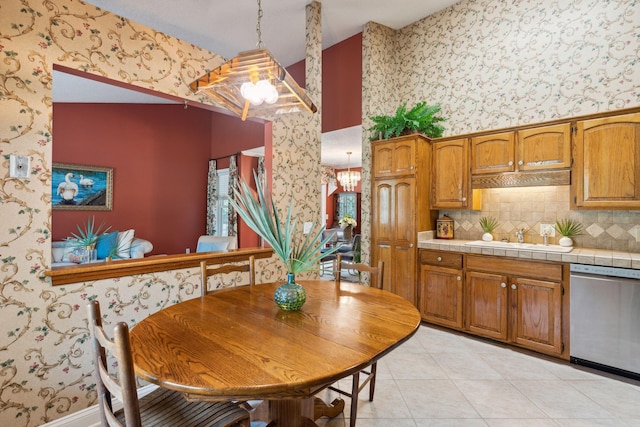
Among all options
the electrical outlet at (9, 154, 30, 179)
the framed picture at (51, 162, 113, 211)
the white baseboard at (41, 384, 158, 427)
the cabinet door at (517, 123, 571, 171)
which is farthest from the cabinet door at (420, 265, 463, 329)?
the framed picture at (51, 162, 113, 211)

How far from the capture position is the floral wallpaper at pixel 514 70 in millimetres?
2717

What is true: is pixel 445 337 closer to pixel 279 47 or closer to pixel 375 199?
pixel 375 199

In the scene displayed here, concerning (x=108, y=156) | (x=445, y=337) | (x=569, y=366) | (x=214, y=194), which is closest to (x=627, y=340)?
(x=569, y=366)

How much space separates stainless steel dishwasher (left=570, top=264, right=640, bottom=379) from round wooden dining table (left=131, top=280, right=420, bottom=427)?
1.77 meters

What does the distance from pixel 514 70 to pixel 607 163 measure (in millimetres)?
1347

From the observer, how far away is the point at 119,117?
5543 millimetres

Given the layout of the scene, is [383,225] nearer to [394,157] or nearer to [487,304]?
[394,157]

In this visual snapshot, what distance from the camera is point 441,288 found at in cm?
328

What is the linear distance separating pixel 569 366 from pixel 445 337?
3.20ft

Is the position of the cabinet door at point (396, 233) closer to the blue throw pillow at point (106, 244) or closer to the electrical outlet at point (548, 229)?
the electrical outlet at point (548, 229)

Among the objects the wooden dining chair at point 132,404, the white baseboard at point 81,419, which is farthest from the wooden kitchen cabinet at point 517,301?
the white baseboard at point 81,419

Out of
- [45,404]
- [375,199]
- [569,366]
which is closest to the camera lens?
[45,404]

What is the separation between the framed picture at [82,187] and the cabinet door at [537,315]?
6.02m

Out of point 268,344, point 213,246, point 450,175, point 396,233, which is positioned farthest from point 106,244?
point 450,175
